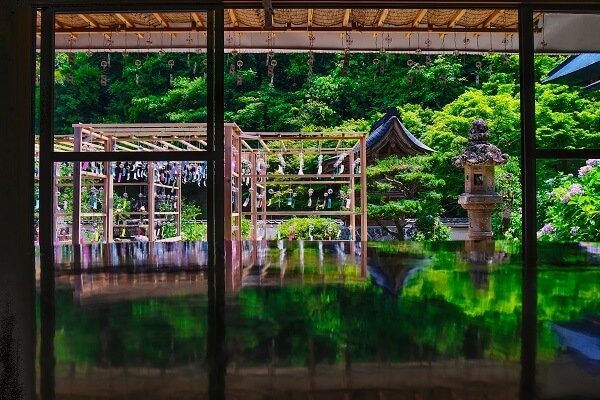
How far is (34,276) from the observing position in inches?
15.4

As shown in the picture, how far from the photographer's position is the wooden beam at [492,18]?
2803mm

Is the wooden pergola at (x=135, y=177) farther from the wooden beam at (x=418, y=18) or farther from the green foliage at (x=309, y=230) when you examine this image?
the wooden beam at (x=418, y=18)

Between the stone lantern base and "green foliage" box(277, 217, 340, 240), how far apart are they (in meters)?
1.42

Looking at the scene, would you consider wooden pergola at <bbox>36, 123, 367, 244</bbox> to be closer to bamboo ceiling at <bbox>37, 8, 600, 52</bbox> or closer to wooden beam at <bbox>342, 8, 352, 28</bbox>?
bamboo ceiling at <bbox>37, 8, 600, 52</bbox>

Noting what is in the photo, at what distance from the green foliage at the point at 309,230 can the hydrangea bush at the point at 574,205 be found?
2.20 metres

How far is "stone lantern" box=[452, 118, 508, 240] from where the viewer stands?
16.8ft

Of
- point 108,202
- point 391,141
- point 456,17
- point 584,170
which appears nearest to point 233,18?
point 456,17

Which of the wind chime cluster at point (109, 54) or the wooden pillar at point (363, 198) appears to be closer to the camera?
the wind chime cluster at point (109, 54)

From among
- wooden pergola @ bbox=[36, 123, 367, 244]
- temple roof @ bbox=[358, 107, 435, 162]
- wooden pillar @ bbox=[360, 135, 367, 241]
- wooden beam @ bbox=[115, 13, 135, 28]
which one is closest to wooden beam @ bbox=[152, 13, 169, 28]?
wooden beam @ bbox=[115, 13, 135, 28]

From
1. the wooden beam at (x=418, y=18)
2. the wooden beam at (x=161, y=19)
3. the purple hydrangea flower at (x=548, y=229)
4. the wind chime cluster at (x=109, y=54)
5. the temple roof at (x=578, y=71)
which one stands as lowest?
the purple hydrangea flower at (x=548, y=229)

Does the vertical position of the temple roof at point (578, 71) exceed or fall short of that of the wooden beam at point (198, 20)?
it falls short

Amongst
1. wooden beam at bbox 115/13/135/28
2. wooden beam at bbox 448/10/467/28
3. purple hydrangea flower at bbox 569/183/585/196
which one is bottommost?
purple hydrangea flower at bbox 569/183/585/196

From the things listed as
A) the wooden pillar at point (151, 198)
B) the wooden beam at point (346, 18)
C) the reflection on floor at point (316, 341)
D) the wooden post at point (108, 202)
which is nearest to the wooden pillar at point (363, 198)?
the wooden beam at point (346, 18)

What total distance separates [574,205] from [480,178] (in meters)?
1.12
